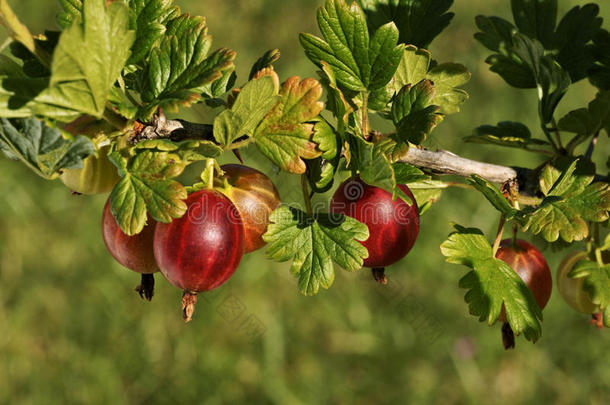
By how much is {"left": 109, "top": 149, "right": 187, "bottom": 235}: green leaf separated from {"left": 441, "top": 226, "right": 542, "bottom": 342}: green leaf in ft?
1.50

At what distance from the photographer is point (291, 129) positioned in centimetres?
84

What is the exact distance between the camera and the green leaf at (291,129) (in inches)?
32.3

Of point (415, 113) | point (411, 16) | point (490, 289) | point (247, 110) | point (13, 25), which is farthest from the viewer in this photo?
point (411, 16)

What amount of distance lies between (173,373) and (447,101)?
211cm

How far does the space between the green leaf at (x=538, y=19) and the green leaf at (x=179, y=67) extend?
75 cm

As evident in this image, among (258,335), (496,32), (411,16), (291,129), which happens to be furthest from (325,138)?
(258,335)

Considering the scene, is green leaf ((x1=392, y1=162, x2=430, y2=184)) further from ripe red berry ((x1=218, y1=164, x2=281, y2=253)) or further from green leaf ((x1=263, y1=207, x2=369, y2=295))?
ripe red berry ((x1=218, y1=164, x2=281, y2=253))

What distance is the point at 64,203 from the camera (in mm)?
3197

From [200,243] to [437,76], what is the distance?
518mm

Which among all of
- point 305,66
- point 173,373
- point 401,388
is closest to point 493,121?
point 305,66

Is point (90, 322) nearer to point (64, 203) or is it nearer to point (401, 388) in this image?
point (64, 203)

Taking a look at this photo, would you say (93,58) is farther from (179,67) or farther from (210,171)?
(210,171)

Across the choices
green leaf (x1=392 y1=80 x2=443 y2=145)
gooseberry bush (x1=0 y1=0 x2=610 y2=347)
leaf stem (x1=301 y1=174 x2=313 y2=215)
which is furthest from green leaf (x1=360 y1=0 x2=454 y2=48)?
leaf stem (x1=301 y1=174 x2=313 y2=215)

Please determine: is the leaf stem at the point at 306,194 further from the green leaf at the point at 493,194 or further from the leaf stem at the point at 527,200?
the leaf stem at the point at 527,200
